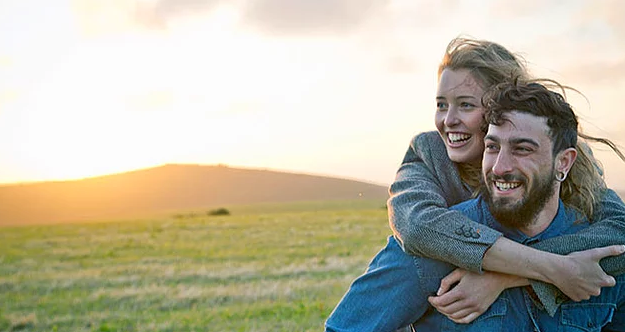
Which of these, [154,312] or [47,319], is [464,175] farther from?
[47,319]

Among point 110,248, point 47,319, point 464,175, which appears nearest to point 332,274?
point 47,319

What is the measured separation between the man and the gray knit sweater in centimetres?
9

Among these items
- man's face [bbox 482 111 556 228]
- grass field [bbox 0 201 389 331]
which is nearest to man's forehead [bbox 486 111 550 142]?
man's face [bbox 482 111 556 228]

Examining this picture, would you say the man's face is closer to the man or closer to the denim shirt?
the man

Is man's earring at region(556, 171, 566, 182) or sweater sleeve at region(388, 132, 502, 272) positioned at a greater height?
man's earring at region(556, 171, 566, 182)

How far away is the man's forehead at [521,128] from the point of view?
3146 mm

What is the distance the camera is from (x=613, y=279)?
10.6 feet

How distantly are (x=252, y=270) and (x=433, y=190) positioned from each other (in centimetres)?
1124

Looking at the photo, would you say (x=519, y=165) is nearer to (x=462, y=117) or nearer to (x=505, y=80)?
(x=505, y=80)

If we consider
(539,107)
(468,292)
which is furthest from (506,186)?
(468,292)

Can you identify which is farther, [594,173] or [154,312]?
[154,312]

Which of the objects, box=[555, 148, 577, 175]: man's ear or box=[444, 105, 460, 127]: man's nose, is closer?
box=[555, 148, 577, 175]: man's ear

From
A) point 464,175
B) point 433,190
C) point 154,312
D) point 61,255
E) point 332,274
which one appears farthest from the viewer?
point 61,255

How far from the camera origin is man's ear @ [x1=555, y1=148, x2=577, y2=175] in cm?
326
